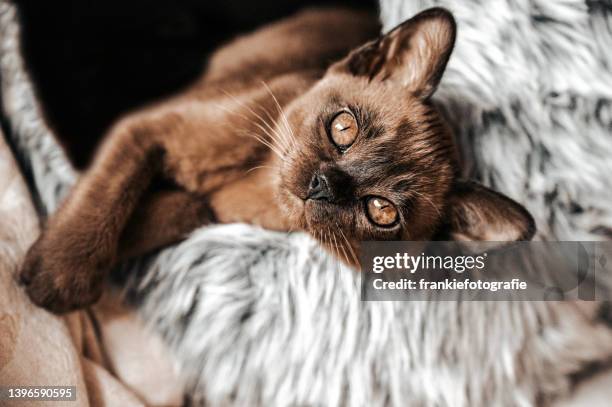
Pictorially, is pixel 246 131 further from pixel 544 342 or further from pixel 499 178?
pixel 544 342

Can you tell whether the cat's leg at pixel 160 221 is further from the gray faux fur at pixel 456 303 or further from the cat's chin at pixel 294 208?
the cat's chin at pixel 294 208

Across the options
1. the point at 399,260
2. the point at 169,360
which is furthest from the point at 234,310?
the point at 399,260

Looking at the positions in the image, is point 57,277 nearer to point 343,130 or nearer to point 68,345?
point 68,345

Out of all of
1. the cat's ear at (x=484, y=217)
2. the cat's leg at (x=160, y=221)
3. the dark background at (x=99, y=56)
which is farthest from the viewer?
the dark background at (x=99, y=56)

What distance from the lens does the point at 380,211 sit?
653 mm

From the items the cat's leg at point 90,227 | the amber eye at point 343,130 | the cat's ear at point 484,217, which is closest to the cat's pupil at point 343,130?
the amber eye at point 343,130

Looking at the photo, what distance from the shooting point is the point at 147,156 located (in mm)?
749

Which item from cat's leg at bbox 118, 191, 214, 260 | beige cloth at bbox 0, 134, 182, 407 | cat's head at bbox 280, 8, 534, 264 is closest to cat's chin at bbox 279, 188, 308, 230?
cat's head at bbox 280, 8, 534, 264

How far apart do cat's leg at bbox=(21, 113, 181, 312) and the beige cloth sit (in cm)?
3

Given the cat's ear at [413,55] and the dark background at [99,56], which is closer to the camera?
the cat's ear at [413,55]

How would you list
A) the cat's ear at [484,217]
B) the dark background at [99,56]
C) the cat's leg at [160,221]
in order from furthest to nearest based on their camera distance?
the dark background at [99,56] → the cat's leg at [160,221] → the cat's ear at [484,217]

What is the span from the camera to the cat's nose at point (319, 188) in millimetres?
620

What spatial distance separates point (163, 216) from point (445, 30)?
442 millimetres

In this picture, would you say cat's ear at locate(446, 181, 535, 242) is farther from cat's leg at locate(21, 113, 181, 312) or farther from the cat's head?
cat's leg at locate(21, 113, 181, 312)
